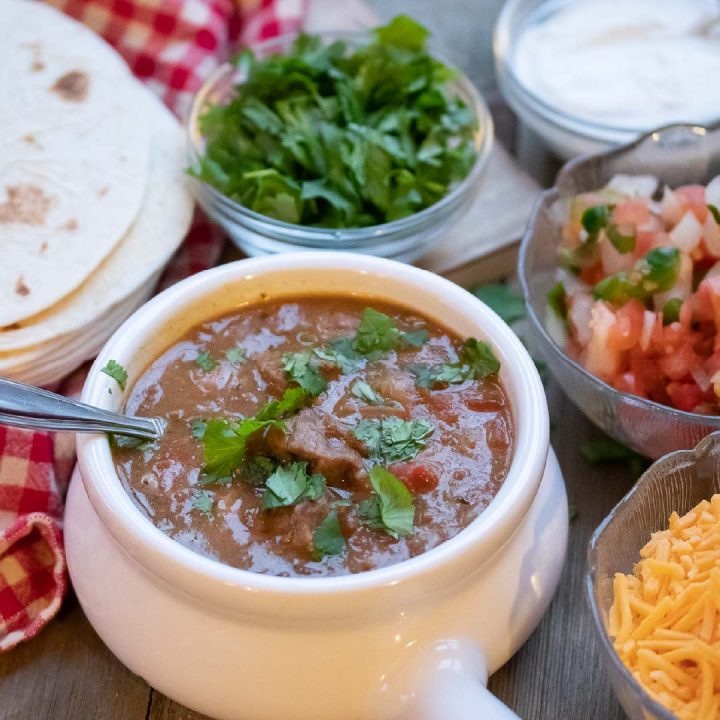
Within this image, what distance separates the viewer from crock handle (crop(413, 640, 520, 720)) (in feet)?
5.15

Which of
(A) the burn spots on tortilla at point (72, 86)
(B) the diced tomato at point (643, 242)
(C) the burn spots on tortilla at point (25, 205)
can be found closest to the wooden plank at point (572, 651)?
(B) the diced tomato at point (643, 242)

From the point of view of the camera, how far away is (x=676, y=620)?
5.54ft

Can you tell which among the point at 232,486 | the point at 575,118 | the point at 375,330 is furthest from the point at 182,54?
the point at 232,486

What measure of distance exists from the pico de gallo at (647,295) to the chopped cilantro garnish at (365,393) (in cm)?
56

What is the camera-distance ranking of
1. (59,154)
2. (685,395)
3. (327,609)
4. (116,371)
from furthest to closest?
(59,154), (685,395), (116,371), (327,609)

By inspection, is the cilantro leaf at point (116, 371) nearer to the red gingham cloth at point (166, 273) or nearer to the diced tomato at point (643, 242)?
the red gingham cloth at point (166, 273)

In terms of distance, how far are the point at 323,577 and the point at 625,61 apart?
7.47 ft

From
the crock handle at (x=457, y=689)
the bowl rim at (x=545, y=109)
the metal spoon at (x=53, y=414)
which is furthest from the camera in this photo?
the bowl rim at (x=545, y=109)

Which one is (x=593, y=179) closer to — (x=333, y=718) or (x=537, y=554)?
(x=537, y=554)

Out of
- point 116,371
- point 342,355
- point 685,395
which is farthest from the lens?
point 685,395

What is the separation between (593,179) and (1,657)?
1805mm

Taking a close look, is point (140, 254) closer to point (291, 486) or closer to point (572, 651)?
point (291, 486)

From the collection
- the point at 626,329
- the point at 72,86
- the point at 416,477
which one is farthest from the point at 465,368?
the point at 72,86

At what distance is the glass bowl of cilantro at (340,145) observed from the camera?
2568mm
